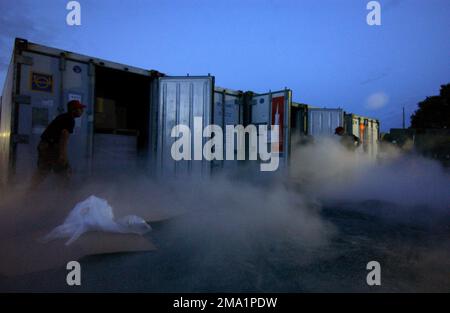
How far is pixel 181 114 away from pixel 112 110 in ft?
6.72

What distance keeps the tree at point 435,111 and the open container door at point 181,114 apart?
123ft

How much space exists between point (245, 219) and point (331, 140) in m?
6.22

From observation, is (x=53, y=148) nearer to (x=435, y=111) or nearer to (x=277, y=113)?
(x=277, y=113)

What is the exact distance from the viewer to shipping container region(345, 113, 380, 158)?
10852 mm

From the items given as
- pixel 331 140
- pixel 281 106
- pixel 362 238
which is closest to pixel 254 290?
pixel 362 238

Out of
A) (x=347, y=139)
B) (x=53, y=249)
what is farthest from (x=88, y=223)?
(x=347, y=139)

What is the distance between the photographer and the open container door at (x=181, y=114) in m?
6.02

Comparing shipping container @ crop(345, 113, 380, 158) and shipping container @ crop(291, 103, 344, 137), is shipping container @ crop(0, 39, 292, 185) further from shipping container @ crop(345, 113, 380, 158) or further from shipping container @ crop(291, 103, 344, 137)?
shipping container @ crop(345, 113, 380, 158)

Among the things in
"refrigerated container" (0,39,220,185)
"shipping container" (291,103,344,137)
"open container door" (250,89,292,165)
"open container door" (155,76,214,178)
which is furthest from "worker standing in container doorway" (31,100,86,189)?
"shipping container" (291,103,344,137)

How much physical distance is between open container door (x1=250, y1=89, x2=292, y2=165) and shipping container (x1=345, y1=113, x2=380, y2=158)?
5.35 meters

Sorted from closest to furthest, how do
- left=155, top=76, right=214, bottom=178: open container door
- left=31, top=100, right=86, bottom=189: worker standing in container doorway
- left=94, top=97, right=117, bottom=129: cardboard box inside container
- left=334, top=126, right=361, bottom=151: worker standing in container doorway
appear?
left=31, top=100, right=86, bottom=189: worker standing in container doorway < left=155, top=76, right=214, bottom=178: open container door < left=94, top=97, right=117, bottom=129: cardboard box inside container < left=334, top=126, right=361, bottom=151: worker standing in container doorway

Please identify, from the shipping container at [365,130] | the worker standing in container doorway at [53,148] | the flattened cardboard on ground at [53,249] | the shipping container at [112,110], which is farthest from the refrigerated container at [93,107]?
the shipping container at [365,130]

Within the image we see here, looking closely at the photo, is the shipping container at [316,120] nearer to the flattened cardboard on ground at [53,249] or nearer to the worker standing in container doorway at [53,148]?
the worker standing in container doorway at [53,148]
